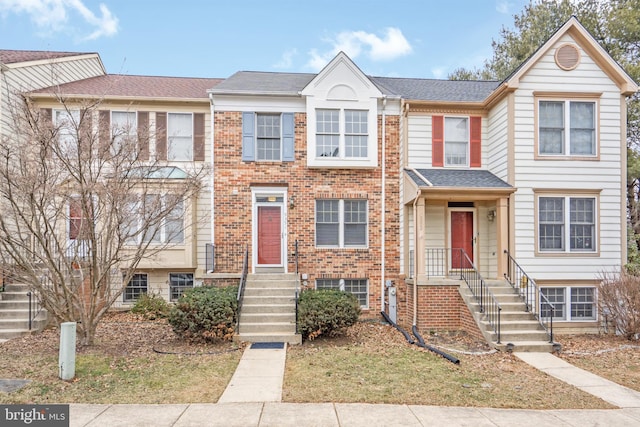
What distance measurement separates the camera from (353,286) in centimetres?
1226

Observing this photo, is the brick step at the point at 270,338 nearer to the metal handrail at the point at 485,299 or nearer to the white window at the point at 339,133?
the metal handrail at the point at 485,299

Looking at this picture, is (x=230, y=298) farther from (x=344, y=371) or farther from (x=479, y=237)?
(x=479, y=237)

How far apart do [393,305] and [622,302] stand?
5.64 meters

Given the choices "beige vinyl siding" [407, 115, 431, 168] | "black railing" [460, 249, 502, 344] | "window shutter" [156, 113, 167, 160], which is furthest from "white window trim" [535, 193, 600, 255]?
"window shutter" [156, 113, 167, 160]

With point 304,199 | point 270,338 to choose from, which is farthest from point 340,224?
point 270,338

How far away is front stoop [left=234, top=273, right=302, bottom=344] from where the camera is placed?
905 cm

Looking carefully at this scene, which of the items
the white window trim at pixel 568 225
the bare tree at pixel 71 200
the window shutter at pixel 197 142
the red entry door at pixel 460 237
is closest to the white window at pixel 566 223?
the white window trim at pixel 568 225

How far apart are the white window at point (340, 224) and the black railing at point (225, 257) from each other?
237 cm

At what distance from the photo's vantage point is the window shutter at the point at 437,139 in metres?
12.4

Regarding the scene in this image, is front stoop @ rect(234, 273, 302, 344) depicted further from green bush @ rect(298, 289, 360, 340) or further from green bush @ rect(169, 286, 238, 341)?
green bush @ rect(169, 286, 238, 341)

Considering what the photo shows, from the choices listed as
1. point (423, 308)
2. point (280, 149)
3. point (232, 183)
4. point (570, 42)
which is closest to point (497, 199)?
point (423, 308)

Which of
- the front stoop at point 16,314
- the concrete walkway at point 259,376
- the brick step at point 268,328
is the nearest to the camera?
the concrete walkway at point 259,376

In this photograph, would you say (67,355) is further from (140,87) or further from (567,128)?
(567,128)

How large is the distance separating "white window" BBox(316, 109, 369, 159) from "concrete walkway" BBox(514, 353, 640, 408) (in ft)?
22.4
